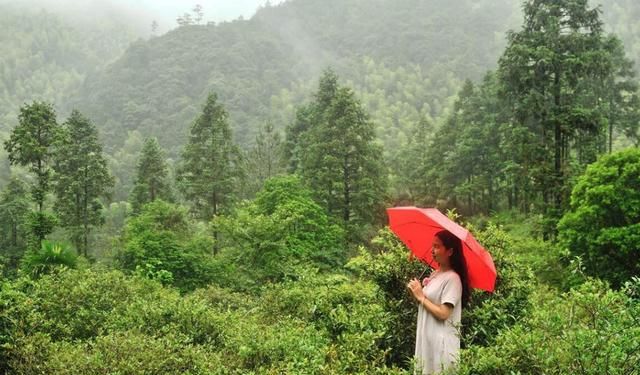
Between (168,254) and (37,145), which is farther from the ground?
(37,145)

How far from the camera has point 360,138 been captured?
2708 cm

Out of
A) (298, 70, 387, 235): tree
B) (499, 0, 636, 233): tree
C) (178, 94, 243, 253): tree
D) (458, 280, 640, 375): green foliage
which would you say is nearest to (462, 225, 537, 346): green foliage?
(458, 280, 640, 375): green foliage

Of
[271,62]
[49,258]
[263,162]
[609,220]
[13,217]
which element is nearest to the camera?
[49,258]

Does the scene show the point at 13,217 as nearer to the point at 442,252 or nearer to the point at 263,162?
the point at 263,162

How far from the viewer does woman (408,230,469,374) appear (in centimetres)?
448

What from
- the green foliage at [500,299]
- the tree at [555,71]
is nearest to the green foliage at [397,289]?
the green foliage at [500,299]

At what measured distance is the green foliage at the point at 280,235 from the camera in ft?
64.6

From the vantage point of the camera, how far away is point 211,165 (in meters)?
30.4

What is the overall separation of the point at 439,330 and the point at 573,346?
3.65 ft

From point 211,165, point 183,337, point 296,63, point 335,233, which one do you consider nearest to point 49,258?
point 183,337

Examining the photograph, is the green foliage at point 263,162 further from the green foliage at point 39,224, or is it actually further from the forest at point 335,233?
the green foliage at point 39,224

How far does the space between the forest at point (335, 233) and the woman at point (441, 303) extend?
0.69ft

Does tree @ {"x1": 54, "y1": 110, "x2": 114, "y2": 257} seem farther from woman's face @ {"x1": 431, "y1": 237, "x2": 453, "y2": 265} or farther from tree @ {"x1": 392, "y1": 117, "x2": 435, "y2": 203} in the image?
woman's face @ {"x1": 431, "y1": 237, "x2": 453, "y2": 265}

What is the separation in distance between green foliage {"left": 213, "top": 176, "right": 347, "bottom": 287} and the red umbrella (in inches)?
461
